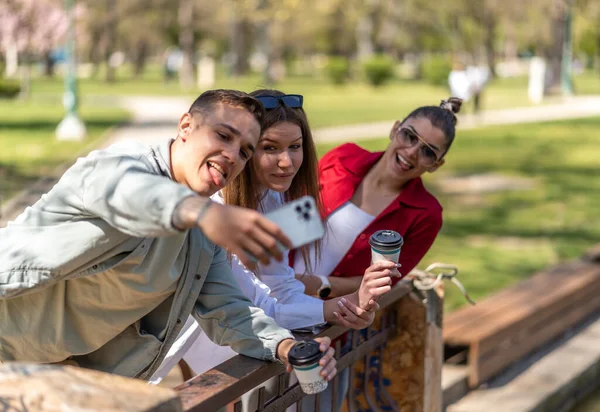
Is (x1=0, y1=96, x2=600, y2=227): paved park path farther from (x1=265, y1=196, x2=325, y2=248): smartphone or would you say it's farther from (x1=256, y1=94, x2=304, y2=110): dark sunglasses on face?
(x1=265, y1=196, x2=325, y2=248): smartphone

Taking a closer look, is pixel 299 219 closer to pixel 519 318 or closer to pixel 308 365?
pixel 308 365

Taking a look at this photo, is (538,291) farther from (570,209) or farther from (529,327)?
(570,209)

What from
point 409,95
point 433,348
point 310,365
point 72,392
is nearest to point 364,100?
point 409,95

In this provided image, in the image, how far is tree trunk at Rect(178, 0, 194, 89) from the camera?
2014 inches

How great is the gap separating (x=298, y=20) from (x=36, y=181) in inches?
2201

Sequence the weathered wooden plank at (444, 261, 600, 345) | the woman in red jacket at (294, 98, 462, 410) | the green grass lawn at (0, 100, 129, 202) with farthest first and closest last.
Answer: the green grass lawn at (0, 100, 129, 202), the weathered wooden plank at (444, 261, 600, 345), the woman in red jacket at (294, 98, 462, 410)

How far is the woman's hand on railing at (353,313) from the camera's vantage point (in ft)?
9.50

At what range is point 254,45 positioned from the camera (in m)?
78.9

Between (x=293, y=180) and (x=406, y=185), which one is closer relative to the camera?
(x=293, y=180)

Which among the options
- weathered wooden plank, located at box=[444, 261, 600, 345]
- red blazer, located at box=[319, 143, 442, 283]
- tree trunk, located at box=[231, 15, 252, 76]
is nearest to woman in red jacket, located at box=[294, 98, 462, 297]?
red blazer, located at box=[319, 143, 442, 283]

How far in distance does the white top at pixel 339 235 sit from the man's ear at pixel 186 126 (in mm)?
1040

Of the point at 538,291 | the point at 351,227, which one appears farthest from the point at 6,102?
the point at 351,227

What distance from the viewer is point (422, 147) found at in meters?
3.54

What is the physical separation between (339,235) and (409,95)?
3456 cm
